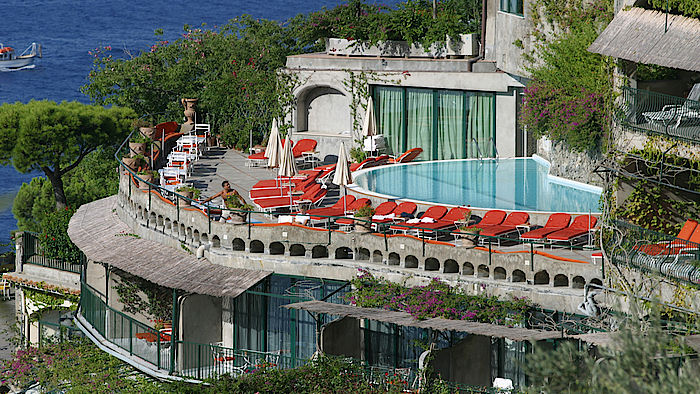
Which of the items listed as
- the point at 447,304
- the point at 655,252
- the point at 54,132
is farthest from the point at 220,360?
the point at 54,132

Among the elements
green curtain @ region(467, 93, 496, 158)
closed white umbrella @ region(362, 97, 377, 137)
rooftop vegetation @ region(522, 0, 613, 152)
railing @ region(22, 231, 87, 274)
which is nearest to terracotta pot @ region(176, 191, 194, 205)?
closed white umbrella @ region(362, 97, 377, 137)

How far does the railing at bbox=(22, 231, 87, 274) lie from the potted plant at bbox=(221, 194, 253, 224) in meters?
12.8

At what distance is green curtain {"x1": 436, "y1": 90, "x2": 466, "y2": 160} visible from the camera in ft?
133

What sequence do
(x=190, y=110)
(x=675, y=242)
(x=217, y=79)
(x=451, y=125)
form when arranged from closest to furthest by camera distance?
(x=675, y=242) → (x=451, y=125) → (x=190, y=110) → (x=217, y=79)

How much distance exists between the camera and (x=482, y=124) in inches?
1576

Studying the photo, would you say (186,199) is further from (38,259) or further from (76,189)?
(76,189)

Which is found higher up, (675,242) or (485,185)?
(485,185)

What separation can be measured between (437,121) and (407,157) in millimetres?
2430

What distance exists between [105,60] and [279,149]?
19212 millimetres

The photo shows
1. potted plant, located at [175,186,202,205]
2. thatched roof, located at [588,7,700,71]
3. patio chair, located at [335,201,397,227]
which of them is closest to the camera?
thatched roof, located at [588,7,700,71]

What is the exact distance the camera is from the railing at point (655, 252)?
21359 mm

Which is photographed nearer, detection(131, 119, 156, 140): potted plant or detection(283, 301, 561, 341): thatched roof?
detection(283, 301, 561, 341): thatched roof

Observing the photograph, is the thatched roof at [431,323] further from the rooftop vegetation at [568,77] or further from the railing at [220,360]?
the rooftop vegetation at [568,77]

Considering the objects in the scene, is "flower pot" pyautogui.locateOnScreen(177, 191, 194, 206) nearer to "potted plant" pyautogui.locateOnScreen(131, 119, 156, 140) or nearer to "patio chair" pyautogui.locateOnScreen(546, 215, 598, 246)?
"potted plant" pyautogui.locateOnScreen(131, 119, 156, 140)
